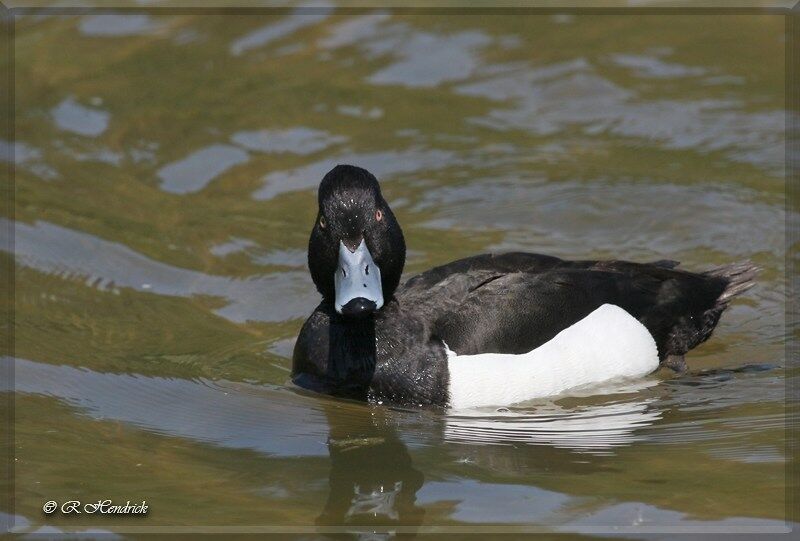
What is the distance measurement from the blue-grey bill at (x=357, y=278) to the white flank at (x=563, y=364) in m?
0.65

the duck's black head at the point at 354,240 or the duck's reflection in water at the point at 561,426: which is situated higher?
the duck's black head at the point at 354,240

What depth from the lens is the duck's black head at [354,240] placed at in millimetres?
6754

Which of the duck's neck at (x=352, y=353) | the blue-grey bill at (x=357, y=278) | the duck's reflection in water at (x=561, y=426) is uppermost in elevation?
the blue-grey bill at (x=357, y=278)

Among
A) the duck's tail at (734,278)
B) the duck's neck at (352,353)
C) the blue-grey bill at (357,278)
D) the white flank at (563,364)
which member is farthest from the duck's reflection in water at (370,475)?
the duck's tail at (734,278)

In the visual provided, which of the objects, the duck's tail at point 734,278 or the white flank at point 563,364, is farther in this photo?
the duck's tail at point 734,278

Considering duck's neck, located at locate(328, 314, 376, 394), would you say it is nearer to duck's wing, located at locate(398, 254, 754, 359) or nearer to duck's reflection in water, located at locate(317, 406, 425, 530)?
duck's reflection in water, located at locate(317, 406, 425, 530)

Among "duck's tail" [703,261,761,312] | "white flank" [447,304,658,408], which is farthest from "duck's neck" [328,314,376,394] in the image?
"duck's tail" [703,261,761,312]

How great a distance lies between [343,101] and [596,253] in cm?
387

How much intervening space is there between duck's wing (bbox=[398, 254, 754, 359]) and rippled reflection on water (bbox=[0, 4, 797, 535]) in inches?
13.4

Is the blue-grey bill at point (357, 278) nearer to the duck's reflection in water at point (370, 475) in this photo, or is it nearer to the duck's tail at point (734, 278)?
the duck's reflection in water at point (370, 475)

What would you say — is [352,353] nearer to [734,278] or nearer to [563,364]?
[563,364]

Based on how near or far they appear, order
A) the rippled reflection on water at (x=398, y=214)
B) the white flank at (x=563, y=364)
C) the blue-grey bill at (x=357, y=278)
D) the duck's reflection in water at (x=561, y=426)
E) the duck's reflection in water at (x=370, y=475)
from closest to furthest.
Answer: the duck's reflection in water at (x=370, y=475), the rippled reflection on water at (x=398, y=214), the duck's reflection in water at (x=561, y=426), the blue-grey bill at (x=357, y=278), the white flank at (x=563, y=364)

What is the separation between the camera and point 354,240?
6.86m

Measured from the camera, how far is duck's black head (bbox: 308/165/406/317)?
675 cm
